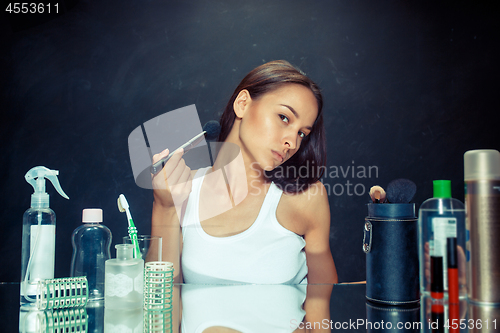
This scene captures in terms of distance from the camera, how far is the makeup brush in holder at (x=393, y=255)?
0.64m

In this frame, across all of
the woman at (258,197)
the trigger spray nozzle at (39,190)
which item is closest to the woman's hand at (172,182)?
the woman at (258,197)

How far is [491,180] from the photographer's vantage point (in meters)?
0.60

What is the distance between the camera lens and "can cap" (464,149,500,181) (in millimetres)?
604

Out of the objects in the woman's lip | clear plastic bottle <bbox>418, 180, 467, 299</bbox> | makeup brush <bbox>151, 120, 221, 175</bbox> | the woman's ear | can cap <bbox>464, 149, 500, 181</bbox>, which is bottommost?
clear plastic bottle <bbox>418, 180, 467, 299</bbox>

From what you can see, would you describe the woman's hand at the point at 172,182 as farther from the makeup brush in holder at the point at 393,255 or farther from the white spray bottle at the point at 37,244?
the makeup brush in holder at the point at 393,255

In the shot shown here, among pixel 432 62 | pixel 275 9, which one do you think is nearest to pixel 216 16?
pixel 275 9

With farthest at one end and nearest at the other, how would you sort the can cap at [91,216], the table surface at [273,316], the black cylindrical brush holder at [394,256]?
1. the can cap at [91,216]
2. the black cylindrical brush holder at [394,256]
3. the table surface at [273,316]

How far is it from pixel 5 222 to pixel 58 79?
0.41 metres

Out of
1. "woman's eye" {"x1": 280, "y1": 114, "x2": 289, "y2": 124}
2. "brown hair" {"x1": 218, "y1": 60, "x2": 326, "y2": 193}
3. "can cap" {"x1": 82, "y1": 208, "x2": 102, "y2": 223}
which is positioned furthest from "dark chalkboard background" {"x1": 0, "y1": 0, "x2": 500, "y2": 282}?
"can cap" {"x1": 82, "y1": 208, "x2": 102, "y2": 223}

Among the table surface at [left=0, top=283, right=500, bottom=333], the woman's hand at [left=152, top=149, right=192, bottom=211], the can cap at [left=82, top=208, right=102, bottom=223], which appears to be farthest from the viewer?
the woman's hand at [left=152, top=149, right=192, bottom=211]

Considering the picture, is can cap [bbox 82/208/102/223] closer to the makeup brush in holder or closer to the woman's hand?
the woman's hand

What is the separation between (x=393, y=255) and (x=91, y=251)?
0.61 meters

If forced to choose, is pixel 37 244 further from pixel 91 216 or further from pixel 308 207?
pixel 308 207

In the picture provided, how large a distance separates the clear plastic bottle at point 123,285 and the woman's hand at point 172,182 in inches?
14.1
